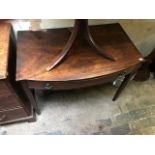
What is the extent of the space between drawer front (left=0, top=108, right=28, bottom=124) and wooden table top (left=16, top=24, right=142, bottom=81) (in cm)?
35

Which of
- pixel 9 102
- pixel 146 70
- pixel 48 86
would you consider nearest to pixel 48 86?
pixel 48 86

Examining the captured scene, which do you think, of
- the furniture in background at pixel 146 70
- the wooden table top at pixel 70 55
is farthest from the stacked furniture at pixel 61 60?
the furniture in background at pixel 146 70

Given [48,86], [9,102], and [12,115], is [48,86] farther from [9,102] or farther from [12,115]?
[12,115]

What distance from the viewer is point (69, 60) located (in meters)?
0.97

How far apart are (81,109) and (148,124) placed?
52 centimetres

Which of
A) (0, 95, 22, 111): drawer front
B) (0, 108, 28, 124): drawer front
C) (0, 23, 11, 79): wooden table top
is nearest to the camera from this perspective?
(0, 23, 11, 79): wooden table top

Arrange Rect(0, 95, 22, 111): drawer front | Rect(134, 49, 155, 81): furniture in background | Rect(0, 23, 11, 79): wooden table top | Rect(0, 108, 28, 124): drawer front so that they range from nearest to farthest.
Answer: Rect(0, 23, 11, 79): wooden table top, Rect(0, 95, 22, 111): drawer front, Rect(0, 108, 28, 124): drawer front, Rect(134, 49, 155, 81): furniture in background

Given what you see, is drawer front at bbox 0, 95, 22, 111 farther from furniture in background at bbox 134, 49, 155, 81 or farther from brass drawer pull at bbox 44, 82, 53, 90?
furniture in background at bbox 134, 49, 155, 81

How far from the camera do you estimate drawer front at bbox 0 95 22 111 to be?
101 cm

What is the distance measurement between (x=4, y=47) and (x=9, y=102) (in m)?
0.31

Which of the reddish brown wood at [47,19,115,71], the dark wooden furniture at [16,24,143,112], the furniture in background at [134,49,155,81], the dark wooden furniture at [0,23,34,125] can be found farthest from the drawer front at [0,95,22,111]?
the furniture in background at [134,49,155,81]
